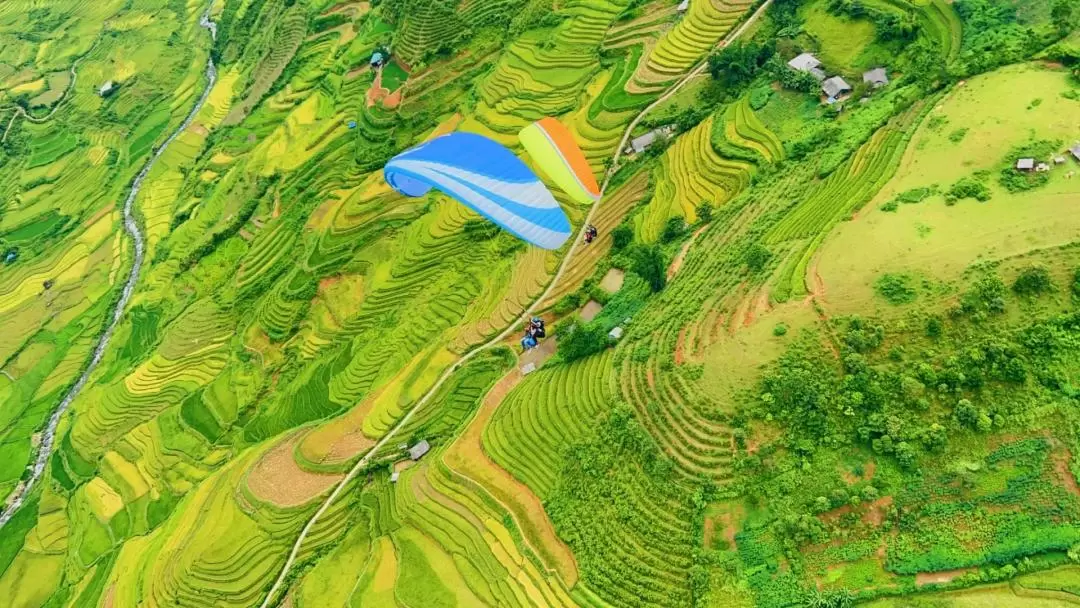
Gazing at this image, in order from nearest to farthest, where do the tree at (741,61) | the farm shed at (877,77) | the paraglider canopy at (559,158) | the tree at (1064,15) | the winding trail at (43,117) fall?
the tree at (1064,15), the paraglider canopy at (559,158), the farm shed at (877,77), the tree at (741,61), the winding trail at (43,117)

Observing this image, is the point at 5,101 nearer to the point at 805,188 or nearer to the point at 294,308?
the point at 294,308

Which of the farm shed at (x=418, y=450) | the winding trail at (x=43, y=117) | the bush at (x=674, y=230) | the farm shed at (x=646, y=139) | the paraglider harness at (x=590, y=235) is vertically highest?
the winding trail at (x=43, y=117)

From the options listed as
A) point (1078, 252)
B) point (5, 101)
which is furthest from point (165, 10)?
point (1078, 252)

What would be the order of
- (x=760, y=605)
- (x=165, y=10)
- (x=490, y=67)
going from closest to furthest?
1. (x=760, y=605)
2. (x=490, y=67)
3. (x=165, y=10)

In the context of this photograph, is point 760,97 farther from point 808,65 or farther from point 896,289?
point 896,289

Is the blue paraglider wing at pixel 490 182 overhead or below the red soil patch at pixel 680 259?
overhead

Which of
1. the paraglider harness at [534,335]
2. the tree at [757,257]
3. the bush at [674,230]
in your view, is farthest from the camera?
the bush at [674,230]

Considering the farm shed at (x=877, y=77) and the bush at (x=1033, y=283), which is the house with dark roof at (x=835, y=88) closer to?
the farm shed at (x=877, y=77)

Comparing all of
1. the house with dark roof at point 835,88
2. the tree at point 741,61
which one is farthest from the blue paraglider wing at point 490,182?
the house with dark roof at point 835,88
